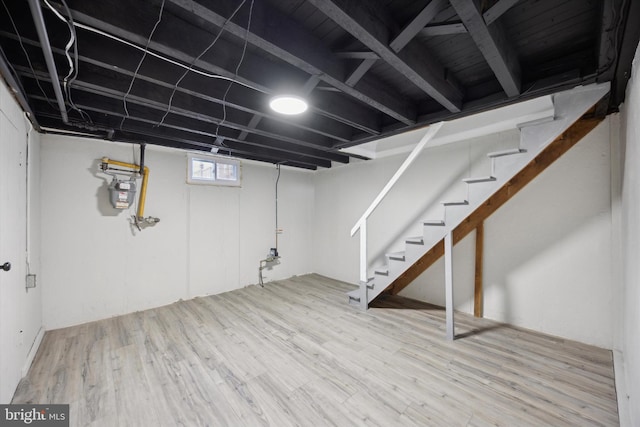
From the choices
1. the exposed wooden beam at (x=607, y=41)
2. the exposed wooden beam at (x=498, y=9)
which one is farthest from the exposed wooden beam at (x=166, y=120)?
the exposed wooden beam at (x=607, y=41)

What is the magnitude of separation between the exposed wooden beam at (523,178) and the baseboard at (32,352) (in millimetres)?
4211

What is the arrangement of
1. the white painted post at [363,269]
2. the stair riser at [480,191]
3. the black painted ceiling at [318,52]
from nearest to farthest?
the black painted ceiling at [318,52] → the stair riser at [480,191] → the white painted post at [363,269]

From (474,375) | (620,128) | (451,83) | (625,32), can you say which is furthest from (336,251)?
(625,32)

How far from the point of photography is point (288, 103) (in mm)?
2039

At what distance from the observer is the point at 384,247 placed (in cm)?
403

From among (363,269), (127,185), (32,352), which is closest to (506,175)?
(363,269)

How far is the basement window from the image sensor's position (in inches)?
148

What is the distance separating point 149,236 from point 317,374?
2.93 meters

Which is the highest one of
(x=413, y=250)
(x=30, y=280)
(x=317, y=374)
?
(x=413, y=250)

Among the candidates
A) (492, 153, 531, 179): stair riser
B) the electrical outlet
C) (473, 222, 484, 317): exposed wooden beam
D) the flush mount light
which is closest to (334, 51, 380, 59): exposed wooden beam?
the flush mount light

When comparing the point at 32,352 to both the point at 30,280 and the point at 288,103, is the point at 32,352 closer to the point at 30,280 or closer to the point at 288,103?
the point at 30,280

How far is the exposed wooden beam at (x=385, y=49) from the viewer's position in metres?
1.18

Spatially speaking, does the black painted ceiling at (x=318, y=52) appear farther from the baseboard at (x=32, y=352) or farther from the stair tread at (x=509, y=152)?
the baseboard at (x=32, y=352)

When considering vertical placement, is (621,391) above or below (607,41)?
below
